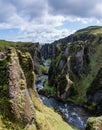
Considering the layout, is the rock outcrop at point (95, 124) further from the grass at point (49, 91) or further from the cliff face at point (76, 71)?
the grass at point (49, 91)

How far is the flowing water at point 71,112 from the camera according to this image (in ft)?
317

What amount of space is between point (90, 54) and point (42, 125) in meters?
123

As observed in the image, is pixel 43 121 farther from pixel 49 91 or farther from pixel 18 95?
pixel 49 91

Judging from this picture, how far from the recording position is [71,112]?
A: 11069 centimetres

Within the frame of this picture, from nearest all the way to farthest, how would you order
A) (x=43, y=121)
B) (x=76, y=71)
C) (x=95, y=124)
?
(x=43, y=121) < (x=95, y=124) < (x=76, y=71)

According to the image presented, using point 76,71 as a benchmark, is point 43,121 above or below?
above

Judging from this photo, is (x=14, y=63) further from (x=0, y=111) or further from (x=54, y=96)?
(x=54, y=96)

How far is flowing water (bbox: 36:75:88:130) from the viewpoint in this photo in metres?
96.6

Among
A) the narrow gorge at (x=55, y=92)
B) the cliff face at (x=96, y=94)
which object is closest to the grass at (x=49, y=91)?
the narrow gorge at (x=55, y=92)

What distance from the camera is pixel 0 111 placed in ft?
124

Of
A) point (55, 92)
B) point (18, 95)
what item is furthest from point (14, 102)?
point (55, 92)

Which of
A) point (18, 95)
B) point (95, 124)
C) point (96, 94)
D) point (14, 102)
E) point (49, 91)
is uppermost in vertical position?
point (18, 95)

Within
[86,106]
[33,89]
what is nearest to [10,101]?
[33,89]

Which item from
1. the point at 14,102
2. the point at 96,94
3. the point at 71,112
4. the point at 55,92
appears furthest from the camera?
the point at 55,92
